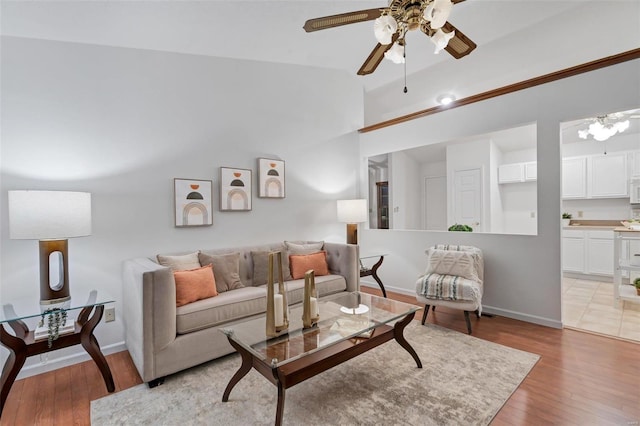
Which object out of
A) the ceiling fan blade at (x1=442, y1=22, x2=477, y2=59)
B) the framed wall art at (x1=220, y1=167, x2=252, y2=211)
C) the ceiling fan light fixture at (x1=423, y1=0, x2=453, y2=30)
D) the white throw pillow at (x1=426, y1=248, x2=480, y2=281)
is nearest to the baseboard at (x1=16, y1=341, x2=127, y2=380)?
the framed wall art at (x1=220, y1=167, x2=252, y2=211)

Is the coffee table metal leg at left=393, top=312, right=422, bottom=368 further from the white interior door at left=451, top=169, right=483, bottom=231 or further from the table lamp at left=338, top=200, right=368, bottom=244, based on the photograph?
the white interior door at left=451, top=169, right=483, bottom=231

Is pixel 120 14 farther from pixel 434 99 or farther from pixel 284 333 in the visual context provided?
pixel 434 99

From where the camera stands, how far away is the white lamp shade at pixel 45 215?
1915mm

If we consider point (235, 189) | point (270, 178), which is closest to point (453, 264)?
point (270, 178)

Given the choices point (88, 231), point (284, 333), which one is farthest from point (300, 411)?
point (88, 231)

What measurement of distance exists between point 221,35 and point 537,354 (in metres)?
4.00

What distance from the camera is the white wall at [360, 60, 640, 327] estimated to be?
271 cm

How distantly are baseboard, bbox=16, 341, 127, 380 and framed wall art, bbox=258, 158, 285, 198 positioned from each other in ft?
6.80

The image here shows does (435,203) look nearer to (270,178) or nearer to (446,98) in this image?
(446,98)

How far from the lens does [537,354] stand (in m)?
2.46

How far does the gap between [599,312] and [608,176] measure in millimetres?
2661

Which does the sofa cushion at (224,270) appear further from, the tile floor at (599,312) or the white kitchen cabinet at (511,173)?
the white kitchen cabinet at (511,173)

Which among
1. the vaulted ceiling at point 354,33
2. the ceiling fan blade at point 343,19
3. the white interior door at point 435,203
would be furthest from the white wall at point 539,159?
the white interior door at point 435,203

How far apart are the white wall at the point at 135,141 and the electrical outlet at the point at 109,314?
0.14ft
